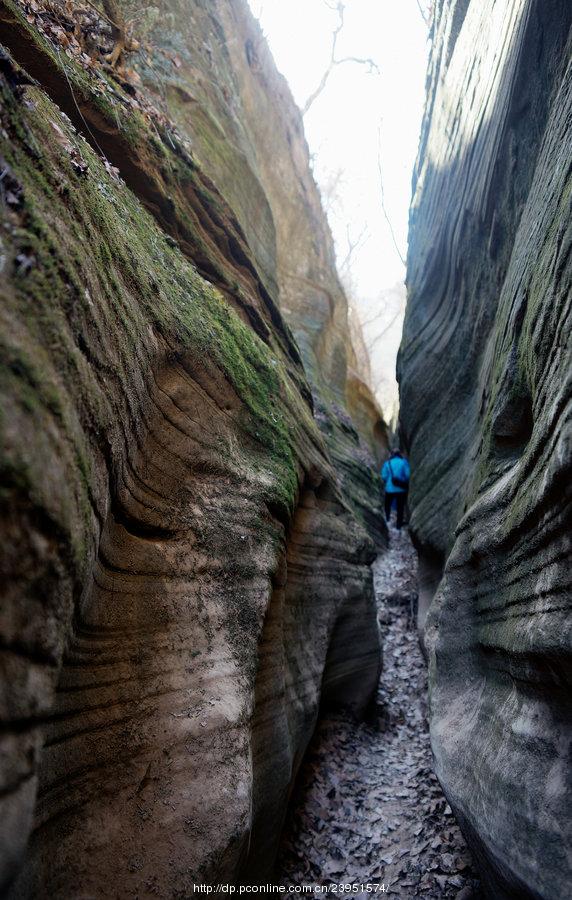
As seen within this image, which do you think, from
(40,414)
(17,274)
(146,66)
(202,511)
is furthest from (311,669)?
(146,66)

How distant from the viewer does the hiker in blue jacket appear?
41.1 feet

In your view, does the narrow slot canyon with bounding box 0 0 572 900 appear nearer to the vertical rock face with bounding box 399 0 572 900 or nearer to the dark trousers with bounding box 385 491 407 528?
the vertical rock face with bounding box 399 0 572 900

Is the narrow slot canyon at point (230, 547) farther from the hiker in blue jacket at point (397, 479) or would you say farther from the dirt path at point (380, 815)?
the hiker in blue jacket at point (397, 479)

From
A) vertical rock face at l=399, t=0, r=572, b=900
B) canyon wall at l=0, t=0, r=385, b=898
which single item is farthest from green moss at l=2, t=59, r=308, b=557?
vertical rock face at l=399, t=0, r=572, b=900

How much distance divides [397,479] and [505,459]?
7857 millimetres

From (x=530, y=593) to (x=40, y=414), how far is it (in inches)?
121

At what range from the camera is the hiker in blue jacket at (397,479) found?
1254 centimetres

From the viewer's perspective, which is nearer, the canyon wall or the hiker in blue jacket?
the canyon wall

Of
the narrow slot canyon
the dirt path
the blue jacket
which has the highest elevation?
the blue jacket

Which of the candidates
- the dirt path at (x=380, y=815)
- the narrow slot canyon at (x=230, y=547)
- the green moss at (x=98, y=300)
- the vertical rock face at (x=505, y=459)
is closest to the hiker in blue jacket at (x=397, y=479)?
the vertical rock face at (x=505, y=459)

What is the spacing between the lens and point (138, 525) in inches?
127

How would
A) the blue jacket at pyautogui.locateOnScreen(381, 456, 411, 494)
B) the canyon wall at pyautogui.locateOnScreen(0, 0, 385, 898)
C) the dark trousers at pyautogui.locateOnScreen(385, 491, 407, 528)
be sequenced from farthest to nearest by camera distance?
1. the dark trousers at pyautogui.locateOnScreen(385, 491, 407, 528)
2. the blue jacket at pyautogui.locateOnScreen(381, 456, 411, 494)
3. the canyon wall at pyautogui.locateOnScreen(0, 0, 385, 898)

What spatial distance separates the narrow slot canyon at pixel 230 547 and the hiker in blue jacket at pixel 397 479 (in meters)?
4.64

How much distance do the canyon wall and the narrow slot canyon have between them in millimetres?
18
